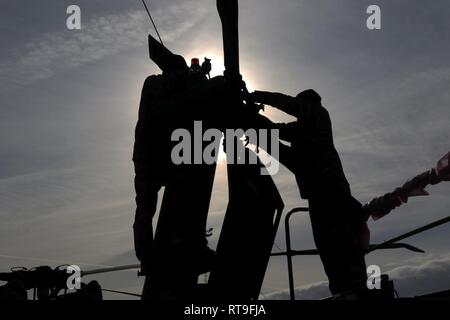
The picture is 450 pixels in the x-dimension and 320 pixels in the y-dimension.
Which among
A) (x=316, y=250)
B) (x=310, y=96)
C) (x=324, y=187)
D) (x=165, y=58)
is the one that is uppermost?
(x=165, y=58)

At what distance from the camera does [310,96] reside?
7.57 m

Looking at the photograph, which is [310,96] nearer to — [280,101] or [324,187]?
[280,101]

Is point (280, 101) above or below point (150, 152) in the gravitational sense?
above

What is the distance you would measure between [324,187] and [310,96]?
4.63ft

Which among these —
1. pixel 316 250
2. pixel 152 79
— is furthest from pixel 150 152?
pixel 316 250

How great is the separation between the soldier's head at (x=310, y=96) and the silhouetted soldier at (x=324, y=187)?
44 mm

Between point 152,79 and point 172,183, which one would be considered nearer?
point 172,183

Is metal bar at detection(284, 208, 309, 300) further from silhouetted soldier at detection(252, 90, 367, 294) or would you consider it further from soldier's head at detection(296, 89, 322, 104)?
soldier's head at detection(296, 89, 322, 104)

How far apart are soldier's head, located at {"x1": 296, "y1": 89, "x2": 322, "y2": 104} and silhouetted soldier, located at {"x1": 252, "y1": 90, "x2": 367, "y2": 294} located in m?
0.04

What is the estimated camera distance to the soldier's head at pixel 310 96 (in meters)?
7.54

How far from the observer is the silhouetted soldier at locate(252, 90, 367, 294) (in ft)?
21.5

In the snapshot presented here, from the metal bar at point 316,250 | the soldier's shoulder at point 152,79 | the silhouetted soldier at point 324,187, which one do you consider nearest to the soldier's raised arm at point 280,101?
the silhouetted soldier at point 324,187

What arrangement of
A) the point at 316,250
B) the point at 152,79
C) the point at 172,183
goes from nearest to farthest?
the point at 172,183
the point at 152,79
the point at 316,250

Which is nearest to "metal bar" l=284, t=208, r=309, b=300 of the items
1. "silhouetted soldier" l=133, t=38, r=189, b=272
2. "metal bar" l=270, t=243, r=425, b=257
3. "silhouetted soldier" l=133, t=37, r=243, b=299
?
"metal bar" l=270, t=243, r=425, b=257
